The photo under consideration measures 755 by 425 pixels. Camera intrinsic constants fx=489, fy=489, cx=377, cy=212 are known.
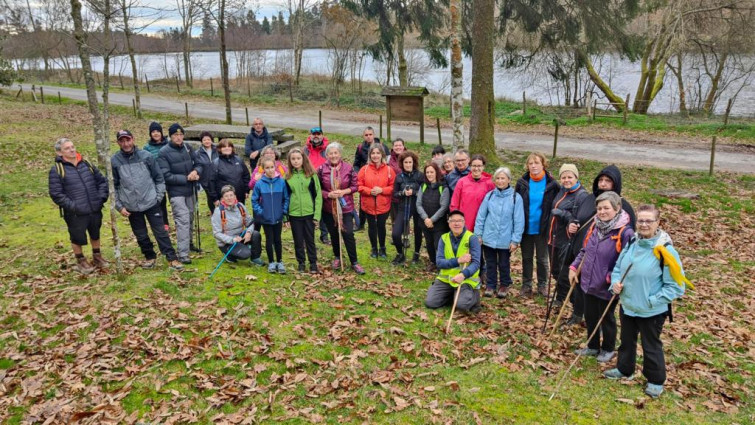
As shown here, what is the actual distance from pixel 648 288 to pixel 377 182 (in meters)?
4.37

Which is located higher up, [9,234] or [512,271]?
[9,234]

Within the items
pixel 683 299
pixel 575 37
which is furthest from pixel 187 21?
pixel 683 299

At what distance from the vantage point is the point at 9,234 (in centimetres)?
939

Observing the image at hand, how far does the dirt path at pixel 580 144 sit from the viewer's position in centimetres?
1600

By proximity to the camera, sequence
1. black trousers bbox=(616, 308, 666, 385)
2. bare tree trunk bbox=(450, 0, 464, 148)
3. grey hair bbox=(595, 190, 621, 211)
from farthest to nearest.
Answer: bare tree trunk bbox=(450, 0, 464, 148) → grey hair bbox=(595, 190, 621, 211) → black trousers bbox=(616, 308, 666, 385)

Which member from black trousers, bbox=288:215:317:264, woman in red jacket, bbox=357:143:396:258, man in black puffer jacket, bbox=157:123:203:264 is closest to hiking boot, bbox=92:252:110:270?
man in black puffer jacket, bbox=157:123:203:264

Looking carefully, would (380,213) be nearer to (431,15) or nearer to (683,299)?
(683,299)

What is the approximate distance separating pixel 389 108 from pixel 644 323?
14619 millimetres

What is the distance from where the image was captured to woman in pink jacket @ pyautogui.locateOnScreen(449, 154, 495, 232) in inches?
285

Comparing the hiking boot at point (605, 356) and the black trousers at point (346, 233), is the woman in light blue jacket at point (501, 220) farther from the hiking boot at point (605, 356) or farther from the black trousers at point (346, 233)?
the black trousers at point (346, 233)

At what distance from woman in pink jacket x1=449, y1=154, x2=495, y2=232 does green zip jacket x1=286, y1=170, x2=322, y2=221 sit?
2.06 m

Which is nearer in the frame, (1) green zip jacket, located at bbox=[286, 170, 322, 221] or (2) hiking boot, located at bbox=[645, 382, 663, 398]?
(2) hiking boot, located at bbox=[645, 382, 663, 398]

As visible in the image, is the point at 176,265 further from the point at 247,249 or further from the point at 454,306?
the point at 454,306

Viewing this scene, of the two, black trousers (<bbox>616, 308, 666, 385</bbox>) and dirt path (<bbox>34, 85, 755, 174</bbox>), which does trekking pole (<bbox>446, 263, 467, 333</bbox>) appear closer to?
black trousers (<bbox>616, 308, 666, 385</bbox>)
